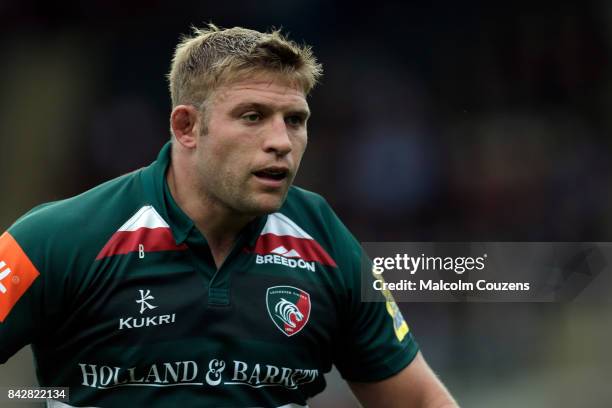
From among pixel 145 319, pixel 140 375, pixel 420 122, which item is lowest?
pixel 140 375

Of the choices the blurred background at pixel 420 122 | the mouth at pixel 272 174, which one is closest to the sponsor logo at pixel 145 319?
the mouth at pixel 272 174

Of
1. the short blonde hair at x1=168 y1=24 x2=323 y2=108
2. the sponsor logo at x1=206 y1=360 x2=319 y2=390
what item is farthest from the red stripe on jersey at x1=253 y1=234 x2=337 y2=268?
the short blonde hair at x1=168 y1=24 x2=323 y2=108

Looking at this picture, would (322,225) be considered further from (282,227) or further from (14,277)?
(14,277)

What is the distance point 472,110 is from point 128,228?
388cm

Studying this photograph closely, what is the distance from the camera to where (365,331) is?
9.27 feet

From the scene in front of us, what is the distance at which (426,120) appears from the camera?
6066 millimetres

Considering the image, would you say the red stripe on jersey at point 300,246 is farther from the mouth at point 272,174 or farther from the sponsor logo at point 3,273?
the sponsor logo at point 3,273

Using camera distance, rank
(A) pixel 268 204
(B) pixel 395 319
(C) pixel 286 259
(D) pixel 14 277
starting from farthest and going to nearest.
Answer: (B) pixel 395 319, (C) pixel 286 259, (A) pixel 268 204, (D) pixel 14 277

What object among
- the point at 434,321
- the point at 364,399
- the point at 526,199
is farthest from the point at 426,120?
the point at 364,399

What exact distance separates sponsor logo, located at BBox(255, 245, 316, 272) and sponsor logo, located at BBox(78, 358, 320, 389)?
0.30m

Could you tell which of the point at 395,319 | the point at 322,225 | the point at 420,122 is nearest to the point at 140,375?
the point at 322,225

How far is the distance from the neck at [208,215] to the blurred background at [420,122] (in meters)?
3.19

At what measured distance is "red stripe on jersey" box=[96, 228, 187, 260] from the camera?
2.55 metres

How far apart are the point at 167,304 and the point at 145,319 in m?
0.07
